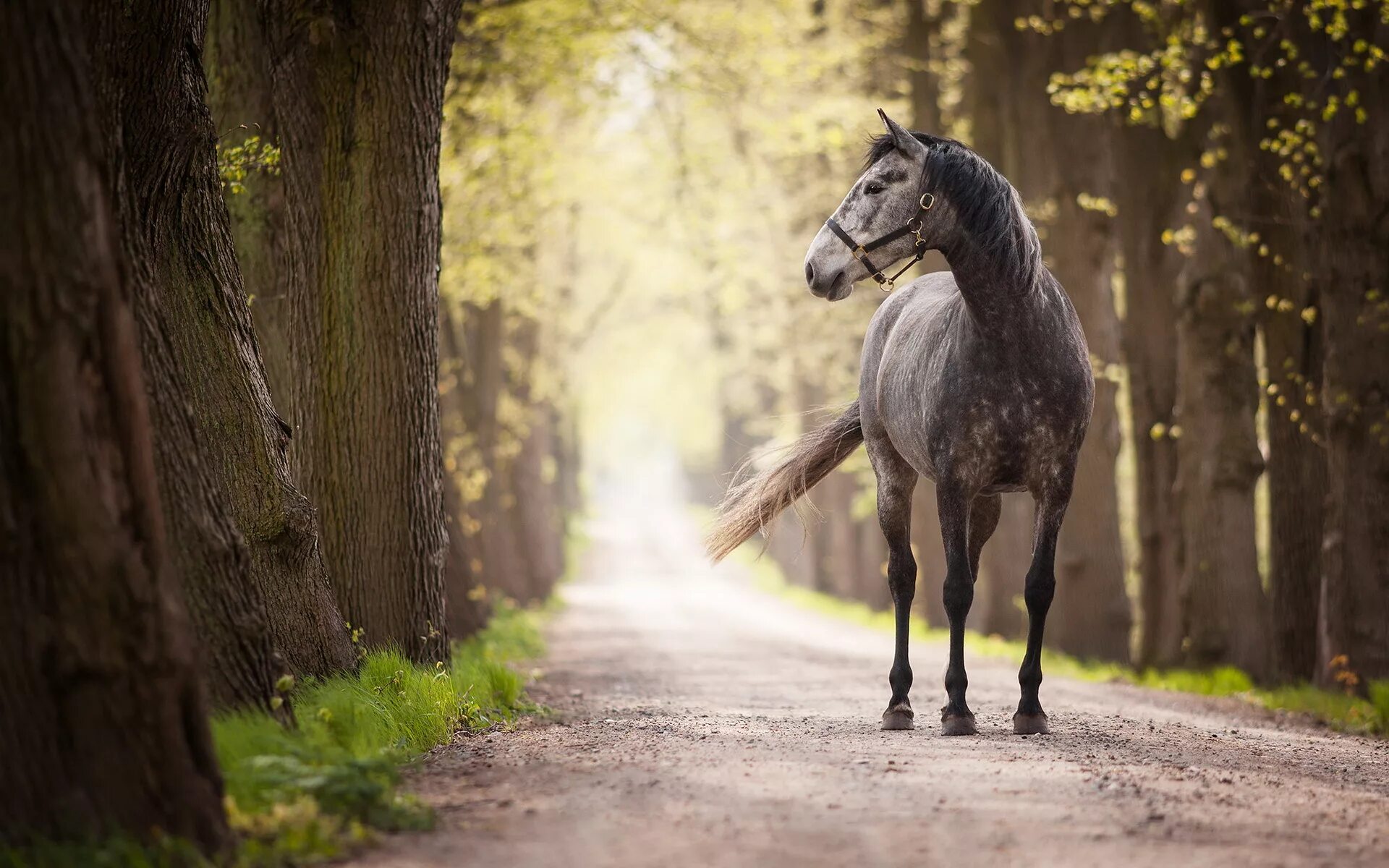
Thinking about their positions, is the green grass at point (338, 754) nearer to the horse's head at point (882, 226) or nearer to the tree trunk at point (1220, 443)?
the horse's head at point (882, 226)

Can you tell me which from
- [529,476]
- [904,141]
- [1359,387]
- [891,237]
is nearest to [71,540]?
[891,237]

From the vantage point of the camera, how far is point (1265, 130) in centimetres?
1247

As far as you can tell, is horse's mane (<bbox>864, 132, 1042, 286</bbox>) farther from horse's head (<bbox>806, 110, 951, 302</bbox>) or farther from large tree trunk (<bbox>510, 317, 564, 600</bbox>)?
large tree trunk (<bbox>510, 317, 564, 600</bbox>)

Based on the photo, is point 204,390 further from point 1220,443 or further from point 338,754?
point 1220,443

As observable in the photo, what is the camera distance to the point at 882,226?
23.5ft

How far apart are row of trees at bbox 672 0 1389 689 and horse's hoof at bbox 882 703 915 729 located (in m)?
1.43

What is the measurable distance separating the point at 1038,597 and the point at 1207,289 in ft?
21.5

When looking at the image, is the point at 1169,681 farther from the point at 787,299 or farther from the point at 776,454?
the point at 787,299

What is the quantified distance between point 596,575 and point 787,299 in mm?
22605

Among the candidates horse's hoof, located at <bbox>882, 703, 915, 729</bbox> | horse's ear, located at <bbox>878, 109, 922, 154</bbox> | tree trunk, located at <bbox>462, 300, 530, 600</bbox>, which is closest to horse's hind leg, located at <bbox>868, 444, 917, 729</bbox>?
horse's hoof, located at <bbox>882, 703, 915, 729</bbox>

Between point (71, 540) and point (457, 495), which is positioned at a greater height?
point (71, 540)

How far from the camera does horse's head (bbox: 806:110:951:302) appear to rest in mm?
7109

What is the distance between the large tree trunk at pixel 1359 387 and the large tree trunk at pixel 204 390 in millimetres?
7874

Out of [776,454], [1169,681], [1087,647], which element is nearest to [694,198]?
[1087,647]
